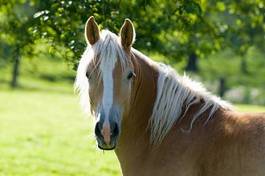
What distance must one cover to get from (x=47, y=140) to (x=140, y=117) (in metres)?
8.13

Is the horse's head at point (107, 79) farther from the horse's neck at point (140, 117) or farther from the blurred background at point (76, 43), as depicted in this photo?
the blurred background at point (76, 43)

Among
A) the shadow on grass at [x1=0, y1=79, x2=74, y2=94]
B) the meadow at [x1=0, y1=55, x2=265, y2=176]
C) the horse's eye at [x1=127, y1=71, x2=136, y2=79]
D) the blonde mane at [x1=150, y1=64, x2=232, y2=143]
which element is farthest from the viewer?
the shadow on grass at [x1=0, y1=79, x2=74, y2=94]

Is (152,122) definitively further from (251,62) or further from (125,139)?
(251,62)

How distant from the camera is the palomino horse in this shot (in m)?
4.36

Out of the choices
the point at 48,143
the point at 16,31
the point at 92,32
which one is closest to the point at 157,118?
the point at 92,32

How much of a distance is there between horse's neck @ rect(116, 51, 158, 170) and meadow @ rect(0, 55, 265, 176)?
259 millimetres

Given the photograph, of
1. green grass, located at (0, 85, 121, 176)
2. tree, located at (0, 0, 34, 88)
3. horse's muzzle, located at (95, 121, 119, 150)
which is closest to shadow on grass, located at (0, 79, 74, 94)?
green grass, located at (0, 85, 121, 176)

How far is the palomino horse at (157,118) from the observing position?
4.36m

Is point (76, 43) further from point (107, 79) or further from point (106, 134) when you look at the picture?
point (106, 134)

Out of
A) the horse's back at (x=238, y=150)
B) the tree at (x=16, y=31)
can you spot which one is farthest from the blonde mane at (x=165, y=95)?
the tree at (x=16, y=31)

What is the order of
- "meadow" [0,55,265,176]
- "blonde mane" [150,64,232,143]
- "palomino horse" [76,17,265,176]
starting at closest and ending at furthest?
"palomino horse" [76,17,265,176], "blonde mane" [150,64,232,143], "meadow" [0,55,265,176]

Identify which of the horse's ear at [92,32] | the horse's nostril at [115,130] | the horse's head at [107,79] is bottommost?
the horse's nostril at [115,130]

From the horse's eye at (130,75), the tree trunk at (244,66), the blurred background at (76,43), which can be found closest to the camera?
the horse's eye at (130,75)

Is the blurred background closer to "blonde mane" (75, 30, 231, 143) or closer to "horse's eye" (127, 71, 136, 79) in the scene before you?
"blonde mane" (75, 30, 231, 143)
